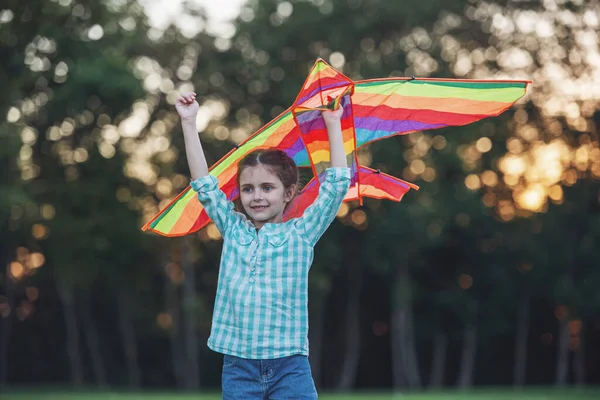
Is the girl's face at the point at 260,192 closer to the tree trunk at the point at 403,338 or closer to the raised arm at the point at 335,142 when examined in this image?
the raised arm at the point at 335,142

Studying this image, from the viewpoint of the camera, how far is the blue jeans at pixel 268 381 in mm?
3422

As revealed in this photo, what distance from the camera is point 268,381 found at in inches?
135

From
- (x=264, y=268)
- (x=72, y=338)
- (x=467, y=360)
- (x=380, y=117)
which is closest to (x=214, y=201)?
(x=264, y=268)

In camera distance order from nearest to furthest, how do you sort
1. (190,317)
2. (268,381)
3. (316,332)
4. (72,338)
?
(268,381) → (190,317) → (316,332) → (72,338)

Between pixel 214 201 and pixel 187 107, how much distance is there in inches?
16.6

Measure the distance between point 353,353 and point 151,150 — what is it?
33.9ft

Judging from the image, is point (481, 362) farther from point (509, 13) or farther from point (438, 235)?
point (509, 13)

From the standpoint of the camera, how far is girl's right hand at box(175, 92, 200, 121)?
3.70m

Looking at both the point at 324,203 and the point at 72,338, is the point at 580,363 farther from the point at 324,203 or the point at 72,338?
the point at 324,203

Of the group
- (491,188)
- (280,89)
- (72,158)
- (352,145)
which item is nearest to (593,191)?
(491,188)

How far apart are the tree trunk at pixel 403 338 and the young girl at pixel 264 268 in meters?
25.1

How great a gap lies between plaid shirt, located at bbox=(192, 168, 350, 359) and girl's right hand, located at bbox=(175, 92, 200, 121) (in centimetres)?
29

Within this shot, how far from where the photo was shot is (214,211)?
3.72 m

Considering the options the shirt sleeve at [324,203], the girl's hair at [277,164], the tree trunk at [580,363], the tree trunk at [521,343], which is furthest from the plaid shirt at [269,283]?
the tree trunk at [580,363]
